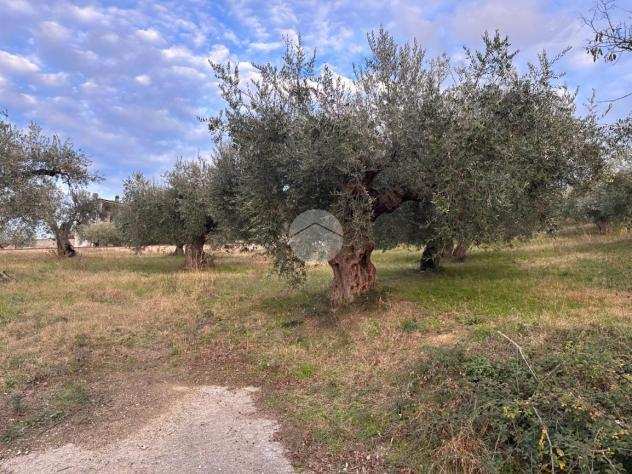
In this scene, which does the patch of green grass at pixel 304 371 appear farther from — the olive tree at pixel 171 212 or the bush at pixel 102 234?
the bush at pixel 102 234

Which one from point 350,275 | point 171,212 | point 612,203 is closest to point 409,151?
point 350,275

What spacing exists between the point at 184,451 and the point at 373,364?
3212mm

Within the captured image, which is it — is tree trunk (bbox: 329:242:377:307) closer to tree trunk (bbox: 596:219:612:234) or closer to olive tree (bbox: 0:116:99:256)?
olive tree (bbox: 0:116:99:256)

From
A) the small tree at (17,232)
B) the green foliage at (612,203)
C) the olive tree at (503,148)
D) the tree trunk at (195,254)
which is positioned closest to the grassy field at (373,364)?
the olive tree at (503,148)

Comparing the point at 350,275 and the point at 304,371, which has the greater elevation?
the point at 350,275

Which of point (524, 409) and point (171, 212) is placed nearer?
point (524, 409)

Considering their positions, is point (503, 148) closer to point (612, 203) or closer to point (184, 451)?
point (184, 451)

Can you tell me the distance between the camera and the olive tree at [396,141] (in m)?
8.32

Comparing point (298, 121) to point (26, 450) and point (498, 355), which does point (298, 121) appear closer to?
point (498, 355)

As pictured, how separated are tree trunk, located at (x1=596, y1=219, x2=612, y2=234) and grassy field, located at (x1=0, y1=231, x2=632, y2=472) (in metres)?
17.0

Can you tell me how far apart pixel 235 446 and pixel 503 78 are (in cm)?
805

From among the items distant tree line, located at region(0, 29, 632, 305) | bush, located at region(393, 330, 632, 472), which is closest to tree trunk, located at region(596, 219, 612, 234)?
distant tree line, located at region(0, 29, 632, 305)

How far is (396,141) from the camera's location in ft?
28.7

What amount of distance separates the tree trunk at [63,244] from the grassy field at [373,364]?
16413 millimetres
